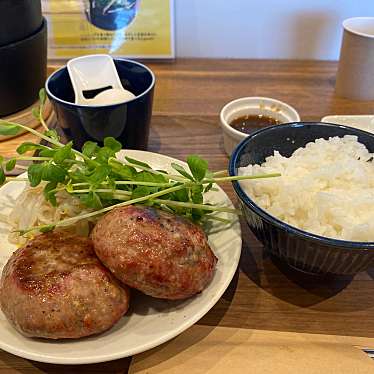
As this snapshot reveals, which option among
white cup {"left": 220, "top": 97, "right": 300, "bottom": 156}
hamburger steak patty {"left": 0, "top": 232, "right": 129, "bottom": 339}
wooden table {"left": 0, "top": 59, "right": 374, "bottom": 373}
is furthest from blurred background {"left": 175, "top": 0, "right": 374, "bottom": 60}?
hamburger steak patty {"left": 0, "top": 232, "right": 129, "bottom": 339}

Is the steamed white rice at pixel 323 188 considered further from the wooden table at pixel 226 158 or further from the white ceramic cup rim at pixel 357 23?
the white ceramic cup rim at pixel 357 23

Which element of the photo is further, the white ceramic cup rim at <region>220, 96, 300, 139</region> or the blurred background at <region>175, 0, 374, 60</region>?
the blurred background at <region>175, 0, 374, 60</region>

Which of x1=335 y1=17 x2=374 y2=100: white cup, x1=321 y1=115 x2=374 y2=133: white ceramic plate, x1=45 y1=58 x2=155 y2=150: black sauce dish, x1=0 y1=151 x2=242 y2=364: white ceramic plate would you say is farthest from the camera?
x1=335 y1=17 x2=374 y2=100: white cup

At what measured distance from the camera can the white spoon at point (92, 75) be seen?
4.47ft

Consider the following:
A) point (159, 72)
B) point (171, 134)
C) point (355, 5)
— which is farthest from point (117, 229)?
point (355, 5)

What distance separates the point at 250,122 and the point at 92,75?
1.67 ft

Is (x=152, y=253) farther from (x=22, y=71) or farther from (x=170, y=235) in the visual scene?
(x=22, y=71)

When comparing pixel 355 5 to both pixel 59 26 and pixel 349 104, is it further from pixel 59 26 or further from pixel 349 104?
pixel 59 26

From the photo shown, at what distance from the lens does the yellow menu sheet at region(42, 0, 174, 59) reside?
5.95ft

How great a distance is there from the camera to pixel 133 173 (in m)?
1.01

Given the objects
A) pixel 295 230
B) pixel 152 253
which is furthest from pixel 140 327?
pixel 295 230

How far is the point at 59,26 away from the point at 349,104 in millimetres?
1171

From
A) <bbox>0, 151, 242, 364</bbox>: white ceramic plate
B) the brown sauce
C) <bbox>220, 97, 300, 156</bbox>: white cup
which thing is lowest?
Answer: <bbox>0, 151, 242, 364</bbox>: white ceramic plate

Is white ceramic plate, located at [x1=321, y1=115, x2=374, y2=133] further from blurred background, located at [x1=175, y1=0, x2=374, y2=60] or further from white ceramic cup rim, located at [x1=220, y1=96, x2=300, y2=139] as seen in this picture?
blurred background, located at [x1=175, y1=0, x2=374, y2=60]
